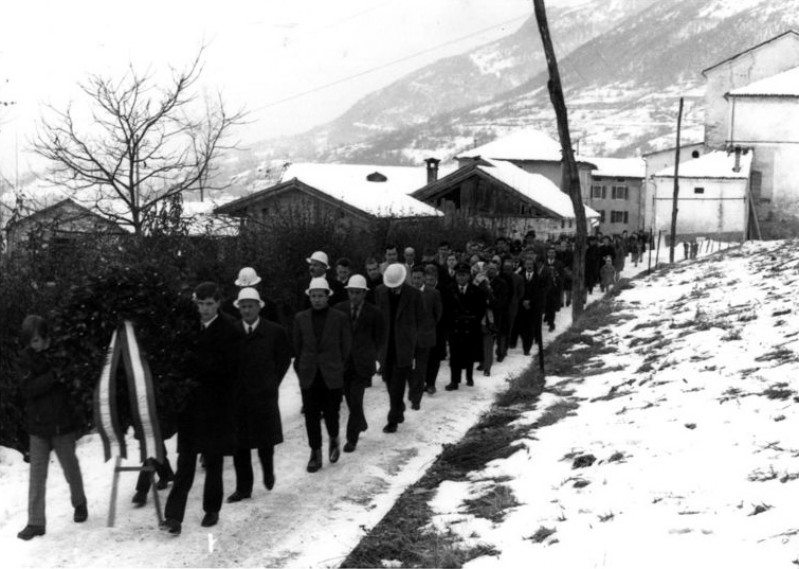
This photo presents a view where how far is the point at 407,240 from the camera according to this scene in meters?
22.5

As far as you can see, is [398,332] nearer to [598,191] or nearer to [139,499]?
[139,499]

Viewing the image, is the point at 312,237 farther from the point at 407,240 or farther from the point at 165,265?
the point at 407,240

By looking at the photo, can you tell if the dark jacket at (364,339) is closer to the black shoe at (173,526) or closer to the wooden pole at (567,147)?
the black shoe at (173,526)

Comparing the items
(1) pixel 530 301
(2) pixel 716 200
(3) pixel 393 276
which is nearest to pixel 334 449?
(3) pixel 393 276

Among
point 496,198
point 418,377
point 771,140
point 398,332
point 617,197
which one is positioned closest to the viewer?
point 398,332

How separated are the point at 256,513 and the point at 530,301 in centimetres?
875

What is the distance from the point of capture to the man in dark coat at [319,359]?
26.9 feet

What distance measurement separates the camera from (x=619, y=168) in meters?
90.8

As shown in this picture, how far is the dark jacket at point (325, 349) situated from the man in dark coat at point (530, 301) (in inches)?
275

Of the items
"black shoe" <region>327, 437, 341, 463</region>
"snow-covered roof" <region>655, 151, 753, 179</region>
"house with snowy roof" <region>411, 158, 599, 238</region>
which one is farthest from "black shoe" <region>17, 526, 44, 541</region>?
"snow-covered roof" <region>655, 151, 753, 179</region>

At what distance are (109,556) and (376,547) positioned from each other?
6.00 ft

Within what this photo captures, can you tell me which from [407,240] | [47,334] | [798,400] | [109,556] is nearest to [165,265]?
[47,334]

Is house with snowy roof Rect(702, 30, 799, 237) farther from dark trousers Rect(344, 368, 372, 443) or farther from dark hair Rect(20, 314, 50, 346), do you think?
dark hair Rect(20, 314, 50, 346)

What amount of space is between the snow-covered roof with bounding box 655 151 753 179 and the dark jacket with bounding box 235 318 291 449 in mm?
47115
